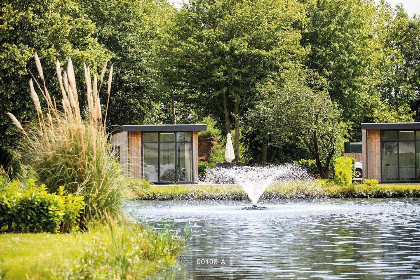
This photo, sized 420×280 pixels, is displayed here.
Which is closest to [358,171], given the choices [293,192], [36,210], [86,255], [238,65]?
[238,65]

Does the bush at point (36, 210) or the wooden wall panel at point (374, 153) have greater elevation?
the wooden wall panel at point (374, 153)

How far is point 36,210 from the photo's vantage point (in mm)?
11133

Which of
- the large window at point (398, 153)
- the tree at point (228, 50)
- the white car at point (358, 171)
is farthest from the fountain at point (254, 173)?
the white car at point (358, 171)

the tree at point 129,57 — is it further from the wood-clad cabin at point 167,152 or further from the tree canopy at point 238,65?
the wood-clad cabin at point 167,152

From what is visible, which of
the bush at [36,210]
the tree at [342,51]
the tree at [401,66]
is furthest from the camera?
the tree at [401,66]

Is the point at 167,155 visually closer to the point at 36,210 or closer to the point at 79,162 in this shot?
the point at 79,162

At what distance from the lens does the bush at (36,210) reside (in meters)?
11.0

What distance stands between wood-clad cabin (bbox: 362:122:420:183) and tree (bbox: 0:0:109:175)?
497 inches

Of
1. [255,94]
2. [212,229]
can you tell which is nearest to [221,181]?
[255,94]

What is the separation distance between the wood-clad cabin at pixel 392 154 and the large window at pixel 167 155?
26.0 feet

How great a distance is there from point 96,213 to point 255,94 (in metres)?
28.5

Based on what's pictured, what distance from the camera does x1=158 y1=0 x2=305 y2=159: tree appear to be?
128ft

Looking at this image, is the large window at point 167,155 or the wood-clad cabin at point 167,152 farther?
the large window at point 167,155

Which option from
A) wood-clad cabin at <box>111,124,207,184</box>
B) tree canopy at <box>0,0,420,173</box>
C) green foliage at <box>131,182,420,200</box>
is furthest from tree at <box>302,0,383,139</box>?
green foliage at <box>131,182,420,200</box>
